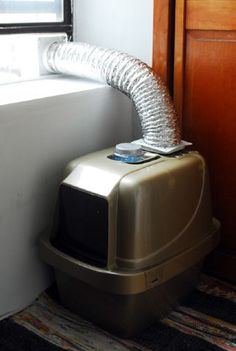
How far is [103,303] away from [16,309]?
33 centimetres

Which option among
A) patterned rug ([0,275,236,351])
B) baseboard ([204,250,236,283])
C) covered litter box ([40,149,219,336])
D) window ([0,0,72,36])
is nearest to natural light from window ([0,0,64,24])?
window ([0,0,72,36])

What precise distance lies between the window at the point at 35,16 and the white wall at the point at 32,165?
0.40 meters

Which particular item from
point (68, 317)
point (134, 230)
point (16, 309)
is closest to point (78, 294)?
point (68, 317)

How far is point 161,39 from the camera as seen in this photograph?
189 centimetres

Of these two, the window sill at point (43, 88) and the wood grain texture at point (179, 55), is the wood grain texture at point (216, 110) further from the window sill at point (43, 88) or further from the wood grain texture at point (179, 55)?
the window sill at point (43, 88)

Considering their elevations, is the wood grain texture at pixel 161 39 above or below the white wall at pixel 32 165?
above

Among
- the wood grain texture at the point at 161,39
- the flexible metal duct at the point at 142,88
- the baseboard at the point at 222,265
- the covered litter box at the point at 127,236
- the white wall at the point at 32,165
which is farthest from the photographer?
the baseboard at the point at 222,265

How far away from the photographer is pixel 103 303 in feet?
5.31

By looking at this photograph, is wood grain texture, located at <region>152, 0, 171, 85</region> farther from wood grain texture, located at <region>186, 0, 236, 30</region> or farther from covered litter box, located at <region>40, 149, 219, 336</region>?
covered litter box, located at <region>40, 149, 219, 336</region>

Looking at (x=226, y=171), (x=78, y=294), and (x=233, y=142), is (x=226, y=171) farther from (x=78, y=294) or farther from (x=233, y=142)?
(x=78, y=294)

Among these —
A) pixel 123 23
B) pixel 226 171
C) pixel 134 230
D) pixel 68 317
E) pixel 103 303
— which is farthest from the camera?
pixel 123 23

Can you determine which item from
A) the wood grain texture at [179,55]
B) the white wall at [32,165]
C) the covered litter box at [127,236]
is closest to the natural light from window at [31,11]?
the white wall at [32,165]

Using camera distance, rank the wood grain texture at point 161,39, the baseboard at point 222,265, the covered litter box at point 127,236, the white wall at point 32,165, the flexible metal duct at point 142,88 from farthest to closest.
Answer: the baseboard at point 222,265
the wood grain texture at point 161,39
the flexible metal duct at point 142,88
the white wall at point 32,165
the covered litter box at point 127,236

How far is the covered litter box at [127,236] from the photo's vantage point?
1509 millimetres
